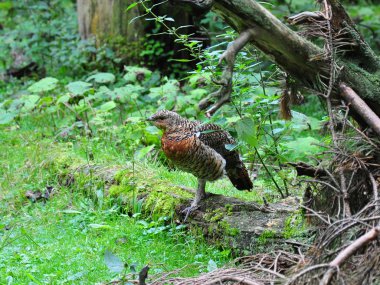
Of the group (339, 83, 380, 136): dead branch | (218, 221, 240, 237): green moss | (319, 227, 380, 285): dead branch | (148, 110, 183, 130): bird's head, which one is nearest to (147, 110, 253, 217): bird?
(148, 110, 183, 130): bird's head

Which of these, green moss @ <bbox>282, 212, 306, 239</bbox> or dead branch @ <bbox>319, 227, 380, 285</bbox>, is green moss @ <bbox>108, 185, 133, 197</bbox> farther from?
dead branch @ <bbox>319, 227, 380, 285</bbox>

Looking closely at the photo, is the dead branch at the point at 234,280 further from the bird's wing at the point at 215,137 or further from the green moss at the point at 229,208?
the bird's wing at the point at 215,137

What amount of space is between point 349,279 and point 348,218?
1.40 feet

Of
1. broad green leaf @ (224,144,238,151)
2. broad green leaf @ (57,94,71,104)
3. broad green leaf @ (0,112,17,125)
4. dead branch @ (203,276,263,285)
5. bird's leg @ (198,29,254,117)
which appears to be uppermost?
bird's leg @ (198,29,254,117)

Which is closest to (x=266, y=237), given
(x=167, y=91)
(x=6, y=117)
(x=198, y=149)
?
(x=198, y=149)

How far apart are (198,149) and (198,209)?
22.8 inches

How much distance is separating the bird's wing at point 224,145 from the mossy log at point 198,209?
1.05 feet

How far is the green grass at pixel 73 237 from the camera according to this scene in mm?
5238

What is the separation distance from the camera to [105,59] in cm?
1172

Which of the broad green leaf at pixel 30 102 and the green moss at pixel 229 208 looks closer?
the green moss at pixel 229 208

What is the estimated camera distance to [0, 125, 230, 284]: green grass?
5.24 metres

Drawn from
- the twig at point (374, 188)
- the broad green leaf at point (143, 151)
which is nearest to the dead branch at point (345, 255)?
the twig at point (374, 188)

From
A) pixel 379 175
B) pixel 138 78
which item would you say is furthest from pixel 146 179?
pixel 138 78

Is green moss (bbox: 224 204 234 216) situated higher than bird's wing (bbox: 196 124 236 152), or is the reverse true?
bird's wing (bbox: 196 124 236 152)
